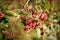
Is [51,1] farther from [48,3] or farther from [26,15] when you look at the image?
[26,15]

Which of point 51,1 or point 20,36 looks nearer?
point 20,36

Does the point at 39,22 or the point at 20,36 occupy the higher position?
the point at 39,22

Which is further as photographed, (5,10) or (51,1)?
(51,1)

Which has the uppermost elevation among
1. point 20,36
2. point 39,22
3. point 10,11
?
point 10,11

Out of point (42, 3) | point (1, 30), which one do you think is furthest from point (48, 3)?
point (1, 30)

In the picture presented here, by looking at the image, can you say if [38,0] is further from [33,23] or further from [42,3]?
[33,23]

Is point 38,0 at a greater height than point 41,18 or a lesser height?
greater

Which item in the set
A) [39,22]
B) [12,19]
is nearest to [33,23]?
[39,22]

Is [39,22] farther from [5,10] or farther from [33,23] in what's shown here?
[5,10]
